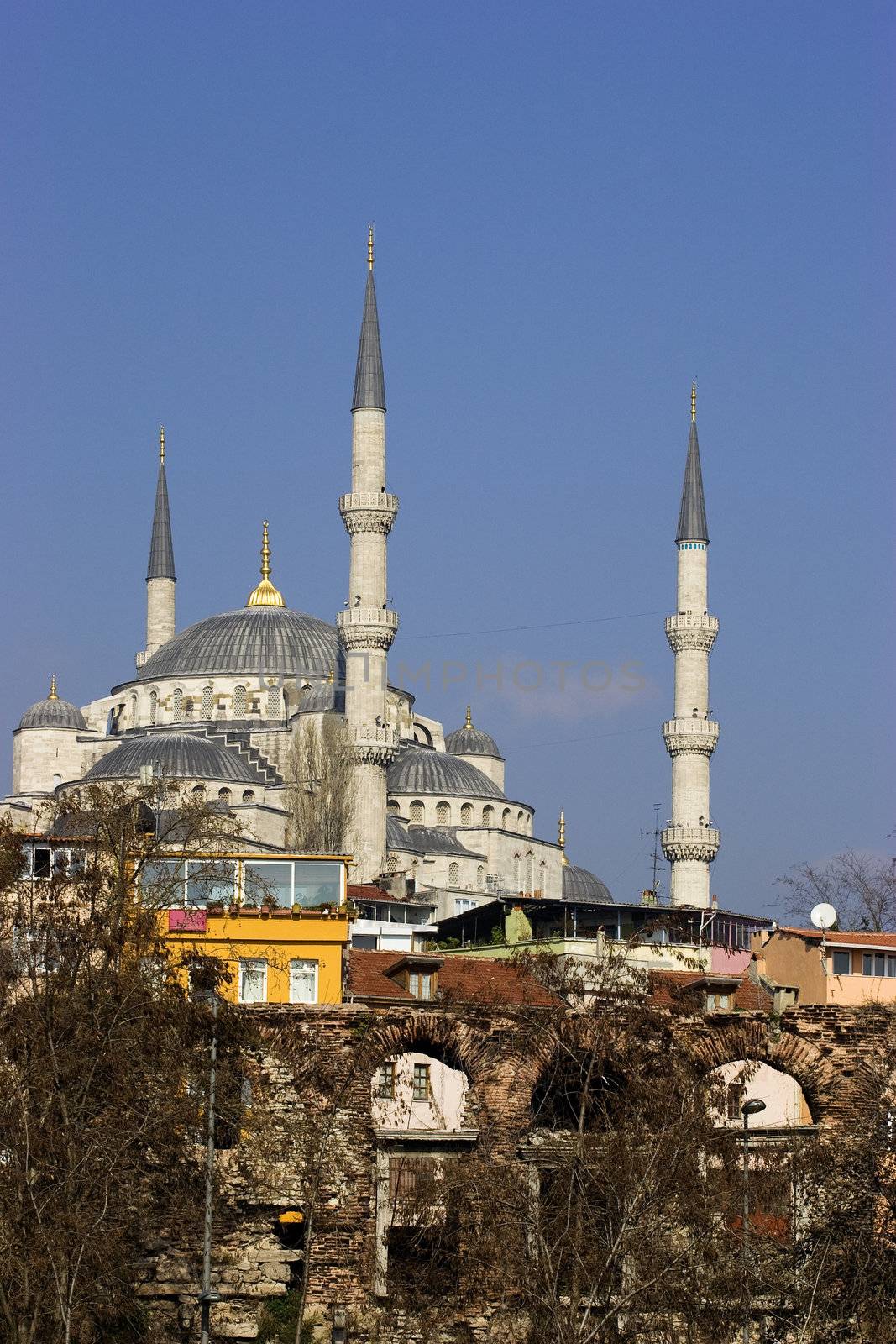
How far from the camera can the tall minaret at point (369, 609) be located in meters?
49.6

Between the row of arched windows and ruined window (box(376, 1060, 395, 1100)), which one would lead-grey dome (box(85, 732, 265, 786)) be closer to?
the row of arched windows

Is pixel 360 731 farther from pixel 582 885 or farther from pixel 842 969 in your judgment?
pixel 842 969

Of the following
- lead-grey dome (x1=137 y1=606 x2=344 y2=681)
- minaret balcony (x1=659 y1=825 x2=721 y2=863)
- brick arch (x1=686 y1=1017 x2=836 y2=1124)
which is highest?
lead-grey dome (x1=137 y1=606 x2=344 y2=681)

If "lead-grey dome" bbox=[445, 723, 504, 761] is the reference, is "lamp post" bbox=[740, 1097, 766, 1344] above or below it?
below

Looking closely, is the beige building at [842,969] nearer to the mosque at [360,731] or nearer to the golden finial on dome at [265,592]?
the mosque at [360,731]

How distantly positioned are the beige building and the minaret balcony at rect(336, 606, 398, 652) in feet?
75.0

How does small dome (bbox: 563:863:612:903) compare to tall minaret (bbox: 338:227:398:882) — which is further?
small dome (bbox: 563:863:612:903)

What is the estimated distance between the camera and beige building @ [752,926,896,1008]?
26875mm

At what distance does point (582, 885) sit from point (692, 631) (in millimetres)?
11483

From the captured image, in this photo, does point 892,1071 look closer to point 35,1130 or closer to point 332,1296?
point 332,1296

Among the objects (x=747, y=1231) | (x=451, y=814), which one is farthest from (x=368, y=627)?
(x=747, y=1231)

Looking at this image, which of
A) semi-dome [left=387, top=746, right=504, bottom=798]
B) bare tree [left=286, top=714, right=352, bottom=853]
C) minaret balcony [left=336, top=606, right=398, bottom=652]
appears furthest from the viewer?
semi-dome [left=387, top=746, right=504, bottom=798]

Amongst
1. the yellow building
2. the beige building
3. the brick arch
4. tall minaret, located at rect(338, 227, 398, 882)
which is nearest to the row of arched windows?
tall minaret, located at rect(338, 227, 398, 882)

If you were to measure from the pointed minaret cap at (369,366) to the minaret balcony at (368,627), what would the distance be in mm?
3971
